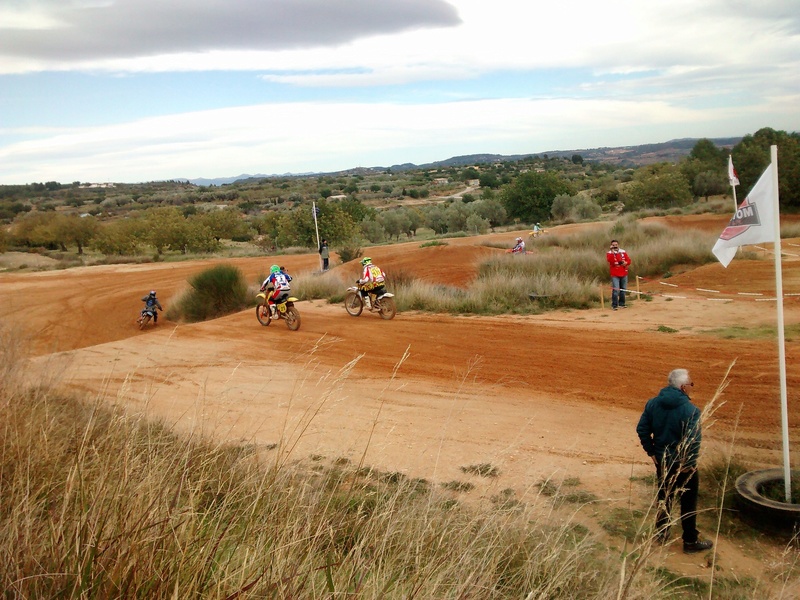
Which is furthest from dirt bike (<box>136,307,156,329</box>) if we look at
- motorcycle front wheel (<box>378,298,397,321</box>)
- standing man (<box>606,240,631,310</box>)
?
standing man (<box>606,240,631,310</box>)

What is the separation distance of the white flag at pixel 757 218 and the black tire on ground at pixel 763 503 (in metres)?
2.16

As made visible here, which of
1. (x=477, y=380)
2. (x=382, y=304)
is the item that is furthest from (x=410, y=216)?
(x=477, y=380)

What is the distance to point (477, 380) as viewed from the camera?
38.8 ft

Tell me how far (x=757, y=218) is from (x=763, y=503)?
2.67 m

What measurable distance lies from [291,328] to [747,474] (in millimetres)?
12375

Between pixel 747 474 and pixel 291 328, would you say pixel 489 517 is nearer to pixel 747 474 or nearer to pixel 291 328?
pixel 747 474

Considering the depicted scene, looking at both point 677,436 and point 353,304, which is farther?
point 353,304

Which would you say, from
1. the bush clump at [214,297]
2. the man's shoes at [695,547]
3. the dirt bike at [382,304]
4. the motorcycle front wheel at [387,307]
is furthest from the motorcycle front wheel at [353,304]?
the man's shoes at [695,547]

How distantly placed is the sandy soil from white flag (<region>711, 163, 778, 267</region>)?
1.70m

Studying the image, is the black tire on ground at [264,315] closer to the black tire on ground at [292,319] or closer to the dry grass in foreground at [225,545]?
the black tire on ground at [292,319]

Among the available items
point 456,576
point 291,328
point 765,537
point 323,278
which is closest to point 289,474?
point 456,576

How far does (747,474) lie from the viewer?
22.5 ft

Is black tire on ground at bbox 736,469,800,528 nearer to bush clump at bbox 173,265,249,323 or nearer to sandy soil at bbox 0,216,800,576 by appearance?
sandy soil at bbox 0,216,800,576

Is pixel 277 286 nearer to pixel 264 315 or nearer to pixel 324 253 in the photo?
pixel 264 315
